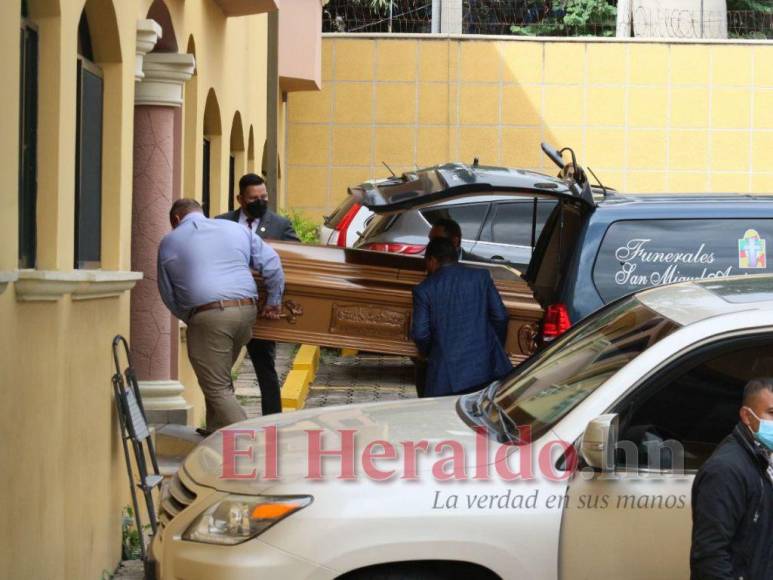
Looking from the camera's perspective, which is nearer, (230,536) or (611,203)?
(230,536)

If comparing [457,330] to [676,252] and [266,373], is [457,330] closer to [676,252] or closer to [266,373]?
[676,252]

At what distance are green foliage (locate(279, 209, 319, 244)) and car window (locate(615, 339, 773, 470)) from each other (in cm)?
1310

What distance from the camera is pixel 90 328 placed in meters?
7.10

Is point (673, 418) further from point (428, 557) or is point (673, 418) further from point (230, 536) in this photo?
point (230, 536)

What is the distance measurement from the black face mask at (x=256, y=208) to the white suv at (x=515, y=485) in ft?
16.5

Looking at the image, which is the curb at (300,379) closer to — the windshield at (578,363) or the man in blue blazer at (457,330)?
the man in blue blazer at (457,330)

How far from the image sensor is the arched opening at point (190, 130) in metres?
11.1

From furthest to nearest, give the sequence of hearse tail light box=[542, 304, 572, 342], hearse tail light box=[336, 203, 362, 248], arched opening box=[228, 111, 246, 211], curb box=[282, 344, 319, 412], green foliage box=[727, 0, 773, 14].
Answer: green foliage box=[727, 0, 773, 14]
arched opening box=[228, 111, 246, 211]
hearse tail light box=[336, 203, 362, 248]
curb box=[282, 344, 319, 412]
hearse tail light box=[542, 304, 572, 342]

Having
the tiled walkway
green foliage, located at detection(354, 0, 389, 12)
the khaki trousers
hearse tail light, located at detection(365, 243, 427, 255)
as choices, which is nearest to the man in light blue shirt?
the khaki trousers

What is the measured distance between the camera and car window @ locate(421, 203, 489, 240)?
13812 millimetres

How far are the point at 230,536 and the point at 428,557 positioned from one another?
0.64 meters

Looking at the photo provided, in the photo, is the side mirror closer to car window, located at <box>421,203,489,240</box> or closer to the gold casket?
the gold casket

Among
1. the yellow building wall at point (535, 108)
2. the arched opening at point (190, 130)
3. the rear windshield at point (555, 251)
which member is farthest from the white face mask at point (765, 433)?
the yellow building wall at point (535, 108)

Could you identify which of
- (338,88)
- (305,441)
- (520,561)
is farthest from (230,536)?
(338,88)
